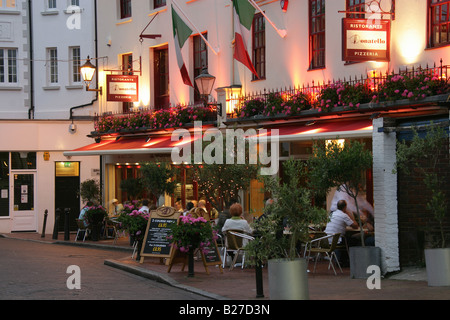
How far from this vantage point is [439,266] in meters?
12.3

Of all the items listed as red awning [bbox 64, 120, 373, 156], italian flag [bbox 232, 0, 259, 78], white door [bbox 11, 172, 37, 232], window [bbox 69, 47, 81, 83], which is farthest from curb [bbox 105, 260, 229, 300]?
window [bbox 69, 47, 81, 83]

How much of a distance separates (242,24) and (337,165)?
8.04 m

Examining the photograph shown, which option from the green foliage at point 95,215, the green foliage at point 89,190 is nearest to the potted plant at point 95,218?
the green foliage at point 95,215

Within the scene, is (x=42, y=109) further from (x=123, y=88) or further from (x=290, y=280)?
(x=290, y=280)

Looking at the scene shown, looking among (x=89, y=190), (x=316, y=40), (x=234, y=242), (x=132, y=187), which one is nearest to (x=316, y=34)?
(x=316, y=40)

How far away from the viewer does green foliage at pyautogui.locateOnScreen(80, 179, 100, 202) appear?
28859mm

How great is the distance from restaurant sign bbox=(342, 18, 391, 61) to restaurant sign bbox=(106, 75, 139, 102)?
1222cm

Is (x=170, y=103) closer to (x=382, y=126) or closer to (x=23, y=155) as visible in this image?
(x=23, y=155)

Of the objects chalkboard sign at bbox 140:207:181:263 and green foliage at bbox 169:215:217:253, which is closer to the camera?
green foliage at bbox 169:215:217:253

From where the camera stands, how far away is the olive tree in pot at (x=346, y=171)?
13.9 m

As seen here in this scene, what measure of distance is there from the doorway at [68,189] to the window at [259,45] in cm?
1144

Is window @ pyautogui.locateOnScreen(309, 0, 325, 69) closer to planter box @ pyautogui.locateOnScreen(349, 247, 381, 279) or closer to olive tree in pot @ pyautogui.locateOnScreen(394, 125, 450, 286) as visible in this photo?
olive tree in pot @ pyautogui.locateOnScreen(394, 125, 450, 286)

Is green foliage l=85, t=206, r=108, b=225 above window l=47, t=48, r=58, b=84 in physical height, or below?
below

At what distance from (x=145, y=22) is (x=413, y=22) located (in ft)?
44.3
